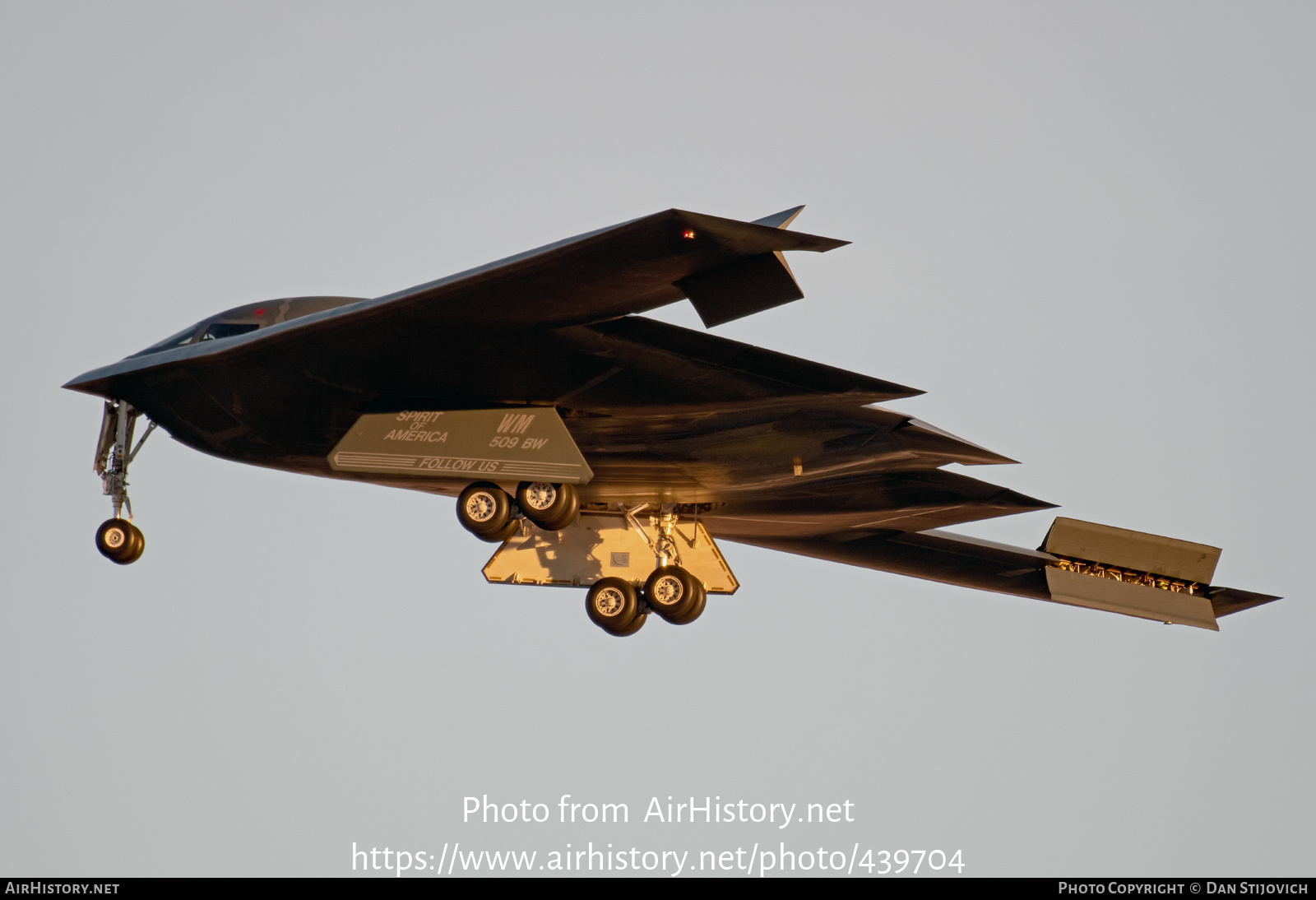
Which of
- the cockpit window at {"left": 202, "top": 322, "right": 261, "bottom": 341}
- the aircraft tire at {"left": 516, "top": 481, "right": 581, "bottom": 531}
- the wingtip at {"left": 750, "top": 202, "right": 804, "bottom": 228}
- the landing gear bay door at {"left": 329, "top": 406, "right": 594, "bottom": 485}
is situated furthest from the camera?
the cockpit window at {"left": 202, "top": 322, "right": 261, "bottom": 341}

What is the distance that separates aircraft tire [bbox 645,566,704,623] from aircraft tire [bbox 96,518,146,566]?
6.63 metres

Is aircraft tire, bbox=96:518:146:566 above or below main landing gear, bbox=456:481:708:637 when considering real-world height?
below

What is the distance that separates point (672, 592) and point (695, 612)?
1.40ft

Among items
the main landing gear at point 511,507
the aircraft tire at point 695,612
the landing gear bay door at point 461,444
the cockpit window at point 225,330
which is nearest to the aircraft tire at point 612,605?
the aircraft tire at point 695,612

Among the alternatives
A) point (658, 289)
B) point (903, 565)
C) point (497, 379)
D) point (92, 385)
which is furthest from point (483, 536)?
point (903, 565)

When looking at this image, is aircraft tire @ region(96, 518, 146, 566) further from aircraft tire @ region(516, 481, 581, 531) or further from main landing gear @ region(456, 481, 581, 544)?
aircraft tire @ region(516, 481, 581, 531)

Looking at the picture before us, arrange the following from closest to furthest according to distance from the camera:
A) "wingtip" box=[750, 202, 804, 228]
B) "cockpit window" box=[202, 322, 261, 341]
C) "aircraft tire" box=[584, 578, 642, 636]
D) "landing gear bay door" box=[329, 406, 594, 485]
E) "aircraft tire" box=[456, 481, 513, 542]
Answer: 1. "wingtip" box=[750, 202, 804, 228]
2. "landing gear bay door" box=[329, 406, 594, 485]
3. "aircraft tire" box=[456, 481, 513, 542]
4. "cockpit window" box=[202, 322, 261, 341]
5. "aircraft tire" box=[584, 578, 642, 636]

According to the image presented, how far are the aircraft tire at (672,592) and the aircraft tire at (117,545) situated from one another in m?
6.63

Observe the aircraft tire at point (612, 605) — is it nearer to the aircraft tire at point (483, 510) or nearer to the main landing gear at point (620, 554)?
the main landing gear at point (620, 554)

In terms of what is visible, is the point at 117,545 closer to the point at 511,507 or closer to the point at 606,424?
the point at 511,507

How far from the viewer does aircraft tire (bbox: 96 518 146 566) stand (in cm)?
1947

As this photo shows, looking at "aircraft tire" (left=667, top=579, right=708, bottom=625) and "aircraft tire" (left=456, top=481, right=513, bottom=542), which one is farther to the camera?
"aircraft tire" (left=667, top=579, right=708, bottom=625)

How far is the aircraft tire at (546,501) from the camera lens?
1717cm

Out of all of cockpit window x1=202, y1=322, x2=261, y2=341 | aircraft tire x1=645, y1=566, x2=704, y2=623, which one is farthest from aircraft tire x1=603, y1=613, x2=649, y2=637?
cockpit window x1=202, y1=322, x2=261, y2=341
